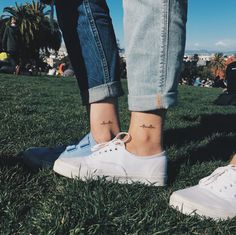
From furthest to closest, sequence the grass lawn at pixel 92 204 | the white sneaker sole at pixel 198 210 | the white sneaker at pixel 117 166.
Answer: the white sneaker at pixel 117 166 → the white sneaker sole at pixel 198 210 → the grass lawn at pixel 92 204

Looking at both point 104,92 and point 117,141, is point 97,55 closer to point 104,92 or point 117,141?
point 104,92

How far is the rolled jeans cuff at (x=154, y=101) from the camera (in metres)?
1.69

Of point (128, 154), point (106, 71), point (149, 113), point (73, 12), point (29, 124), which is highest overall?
point (73, 12)

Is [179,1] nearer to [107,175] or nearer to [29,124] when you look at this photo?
[107,175]

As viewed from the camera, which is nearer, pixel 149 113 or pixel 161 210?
pixel 161 210

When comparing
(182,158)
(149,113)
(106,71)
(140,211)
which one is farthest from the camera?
(182,158)

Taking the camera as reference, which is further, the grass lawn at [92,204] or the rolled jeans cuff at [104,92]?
the rolled jeans cuff at [104,92]

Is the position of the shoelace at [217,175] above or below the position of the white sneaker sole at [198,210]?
above

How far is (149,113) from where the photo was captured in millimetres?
1750

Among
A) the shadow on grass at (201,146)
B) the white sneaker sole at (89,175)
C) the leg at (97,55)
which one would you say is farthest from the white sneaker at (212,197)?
the leg at (97,55)

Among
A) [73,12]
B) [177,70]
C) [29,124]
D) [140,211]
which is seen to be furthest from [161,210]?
[29,124]

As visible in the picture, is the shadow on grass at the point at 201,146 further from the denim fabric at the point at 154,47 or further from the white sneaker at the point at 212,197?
the denim fabric at the point at 154,47

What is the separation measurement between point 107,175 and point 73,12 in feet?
2.50

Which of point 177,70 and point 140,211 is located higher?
point 177,70
